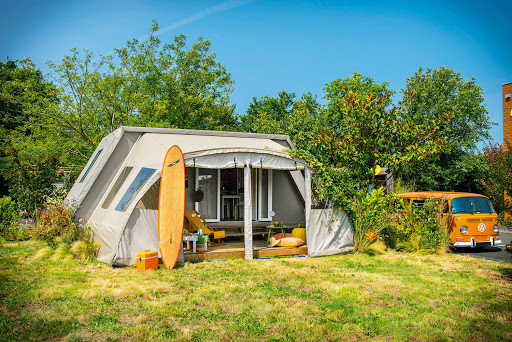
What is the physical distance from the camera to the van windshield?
10484 mm

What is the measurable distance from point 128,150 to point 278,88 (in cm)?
3292

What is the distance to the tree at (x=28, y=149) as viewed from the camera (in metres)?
13.1

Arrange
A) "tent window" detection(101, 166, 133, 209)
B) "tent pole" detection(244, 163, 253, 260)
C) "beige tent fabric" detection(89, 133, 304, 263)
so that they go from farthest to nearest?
"tent window" detection(101, 166, 133, 209), "tent pole" detection(244, 163, 253, 260), "beige tent fabric" detection(89, 133, 304, 263)

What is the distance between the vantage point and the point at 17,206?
41.7ft

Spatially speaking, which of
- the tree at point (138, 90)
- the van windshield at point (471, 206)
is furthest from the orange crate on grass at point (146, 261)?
the tree at point (138, 90)

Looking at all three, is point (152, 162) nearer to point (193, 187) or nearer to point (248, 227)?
point (248, 227)

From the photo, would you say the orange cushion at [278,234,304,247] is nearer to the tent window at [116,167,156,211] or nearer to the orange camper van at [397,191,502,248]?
the orange camper van at [397,191,502,248]

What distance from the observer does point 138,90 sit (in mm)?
20953

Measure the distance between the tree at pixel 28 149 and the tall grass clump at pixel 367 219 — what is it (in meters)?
9.49

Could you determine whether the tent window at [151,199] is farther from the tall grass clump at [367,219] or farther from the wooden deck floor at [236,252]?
the tall grass clump at [367,219]

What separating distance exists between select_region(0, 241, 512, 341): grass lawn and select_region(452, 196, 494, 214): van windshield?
6.55 ft

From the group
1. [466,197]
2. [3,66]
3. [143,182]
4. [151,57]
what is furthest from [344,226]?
[3,66]

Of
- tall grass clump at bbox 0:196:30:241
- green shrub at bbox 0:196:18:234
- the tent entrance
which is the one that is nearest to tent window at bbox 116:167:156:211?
the tent entrance

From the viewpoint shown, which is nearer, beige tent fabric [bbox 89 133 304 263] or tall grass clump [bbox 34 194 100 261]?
beige tent fabric [bbox 89 133 304 263]
